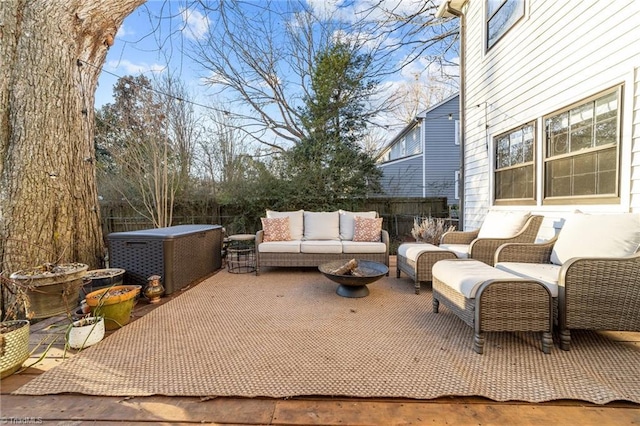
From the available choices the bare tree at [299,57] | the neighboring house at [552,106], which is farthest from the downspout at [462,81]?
the bare tree at [299,57]

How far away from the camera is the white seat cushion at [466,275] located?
212cm

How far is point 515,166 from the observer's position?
439 centimetres

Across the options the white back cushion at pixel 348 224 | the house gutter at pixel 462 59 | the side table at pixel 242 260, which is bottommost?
the side table at pixel 242 260

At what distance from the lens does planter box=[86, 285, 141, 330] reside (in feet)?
7.80

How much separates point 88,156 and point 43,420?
3.03m

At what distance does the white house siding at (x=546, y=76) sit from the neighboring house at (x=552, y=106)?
1 cm

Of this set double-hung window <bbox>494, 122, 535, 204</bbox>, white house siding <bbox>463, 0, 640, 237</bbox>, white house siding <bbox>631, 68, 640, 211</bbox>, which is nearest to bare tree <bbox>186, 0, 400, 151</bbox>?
white house siding <bbox>463, 0, 640, 237</bbox>

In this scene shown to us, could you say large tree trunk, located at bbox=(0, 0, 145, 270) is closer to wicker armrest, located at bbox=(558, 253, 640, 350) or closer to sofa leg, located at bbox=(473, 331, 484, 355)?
sofa leg, located at bbox=(473, 331, 484, 355)

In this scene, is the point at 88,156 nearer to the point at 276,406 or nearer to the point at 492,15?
the point at 276,406

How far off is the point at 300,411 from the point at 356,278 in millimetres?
1732

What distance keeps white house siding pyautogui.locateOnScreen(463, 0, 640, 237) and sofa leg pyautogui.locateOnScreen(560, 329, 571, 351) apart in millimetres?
1609

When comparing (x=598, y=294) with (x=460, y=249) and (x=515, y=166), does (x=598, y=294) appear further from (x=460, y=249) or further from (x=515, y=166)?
(x=515, y=166)

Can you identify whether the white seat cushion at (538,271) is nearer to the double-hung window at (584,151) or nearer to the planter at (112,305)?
the double-hung window at (584,151)

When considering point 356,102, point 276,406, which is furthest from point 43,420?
point 356,102
